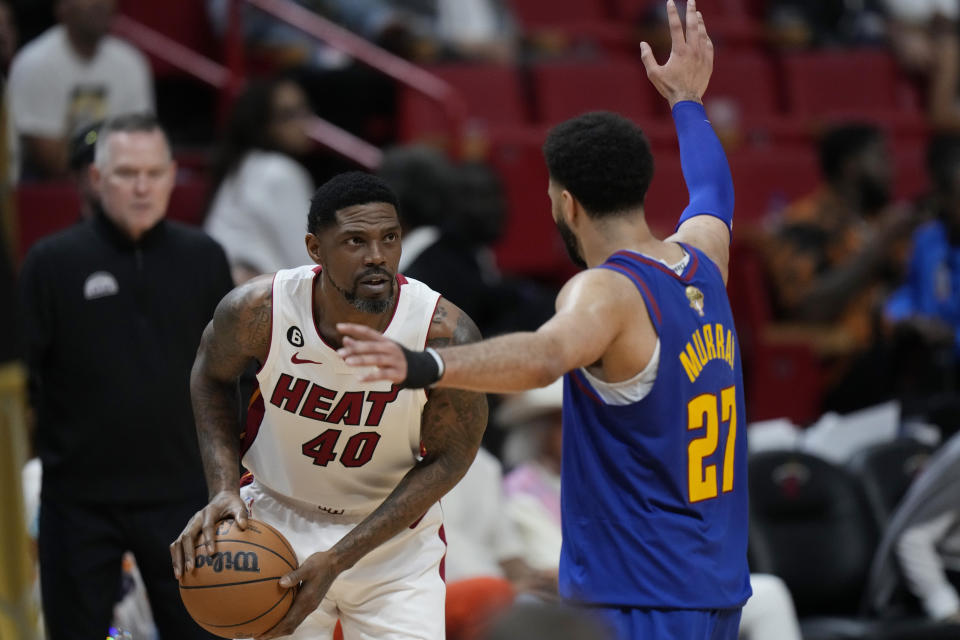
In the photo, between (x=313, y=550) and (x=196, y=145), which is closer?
(x=313, y=550)

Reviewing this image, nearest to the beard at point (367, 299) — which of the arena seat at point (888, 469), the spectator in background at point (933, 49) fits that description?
the arena seat at point (888, 469)

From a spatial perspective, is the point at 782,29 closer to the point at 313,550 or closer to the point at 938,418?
the point at 938,418

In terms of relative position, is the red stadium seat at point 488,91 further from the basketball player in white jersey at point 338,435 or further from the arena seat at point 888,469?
the basketball player in white jersey at point 338,435

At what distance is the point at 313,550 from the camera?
4.08m

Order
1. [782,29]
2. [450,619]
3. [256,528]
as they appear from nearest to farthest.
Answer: [256,528]
[450,619]
[782,29]

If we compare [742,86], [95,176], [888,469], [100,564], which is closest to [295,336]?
[100,564]

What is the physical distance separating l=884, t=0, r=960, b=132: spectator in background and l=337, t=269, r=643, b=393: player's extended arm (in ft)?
28.8

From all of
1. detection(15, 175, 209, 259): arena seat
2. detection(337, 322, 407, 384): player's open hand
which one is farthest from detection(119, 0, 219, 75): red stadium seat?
detection(337, 322, 407, 384): player's open hand

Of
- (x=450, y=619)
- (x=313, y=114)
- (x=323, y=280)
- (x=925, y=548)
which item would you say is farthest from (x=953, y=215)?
(x=323, y=280)

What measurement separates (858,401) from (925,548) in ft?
6.29

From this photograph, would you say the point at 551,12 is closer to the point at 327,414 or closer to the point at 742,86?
the point at 742,86

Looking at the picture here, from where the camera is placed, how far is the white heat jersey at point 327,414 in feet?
13.3

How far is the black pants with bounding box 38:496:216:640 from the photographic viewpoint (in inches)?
190

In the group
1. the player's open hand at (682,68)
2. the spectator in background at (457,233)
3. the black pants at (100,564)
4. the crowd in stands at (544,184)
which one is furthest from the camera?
the spectator in background at (457,233)
